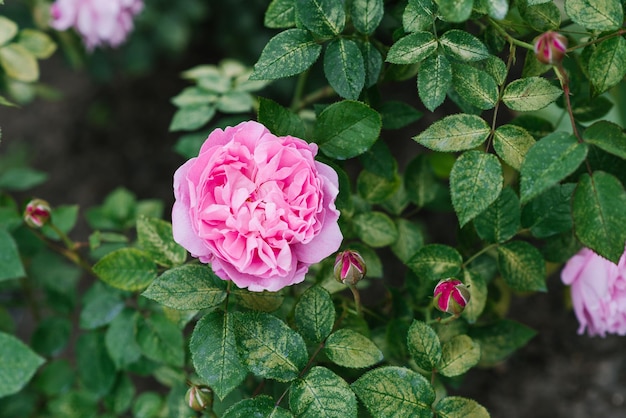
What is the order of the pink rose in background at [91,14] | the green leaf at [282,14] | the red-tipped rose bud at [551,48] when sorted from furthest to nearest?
the pink rose in background at [91,14] → the green leaf at [282,14] → the red-tipped rose bud at [551,48]

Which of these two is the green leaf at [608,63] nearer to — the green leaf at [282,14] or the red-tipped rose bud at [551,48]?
the red-tipped rose bud at [551,48]

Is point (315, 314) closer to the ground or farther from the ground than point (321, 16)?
closer to the ground

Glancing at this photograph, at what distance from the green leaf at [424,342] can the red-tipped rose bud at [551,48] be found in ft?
1.13

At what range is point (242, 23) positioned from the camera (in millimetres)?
2176

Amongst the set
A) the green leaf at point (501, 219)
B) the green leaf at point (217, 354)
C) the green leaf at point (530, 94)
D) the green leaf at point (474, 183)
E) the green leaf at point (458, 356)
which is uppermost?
the green leaf at point (530, 94)

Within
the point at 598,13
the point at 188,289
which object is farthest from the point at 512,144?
the point at 188,289

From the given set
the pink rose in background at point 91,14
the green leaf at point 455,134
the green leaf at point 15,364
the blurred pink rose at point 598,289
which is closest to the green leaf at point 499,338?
the blurred pink rose at point 598,289

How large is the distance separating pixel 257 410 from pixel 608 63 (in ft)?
1.89

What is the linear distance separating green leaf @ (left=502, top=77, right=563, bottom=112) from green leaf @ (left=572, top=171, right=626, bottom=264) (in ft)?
0.33

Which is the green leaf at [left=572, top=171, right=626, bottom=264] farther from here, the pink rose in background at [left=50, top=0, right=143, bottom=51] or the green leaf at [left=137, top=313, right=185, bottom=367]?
the pink rose in background at [left=50, top=0, right=143, bottom=51]

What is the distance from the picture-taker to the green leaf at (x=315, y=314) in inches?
32.0

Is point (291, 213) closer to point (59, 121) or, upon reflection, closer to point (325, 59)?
point (325, 59)

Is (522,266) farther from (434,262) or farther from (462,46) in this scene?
(462,46)

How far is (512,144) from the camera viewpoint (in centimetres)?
78
